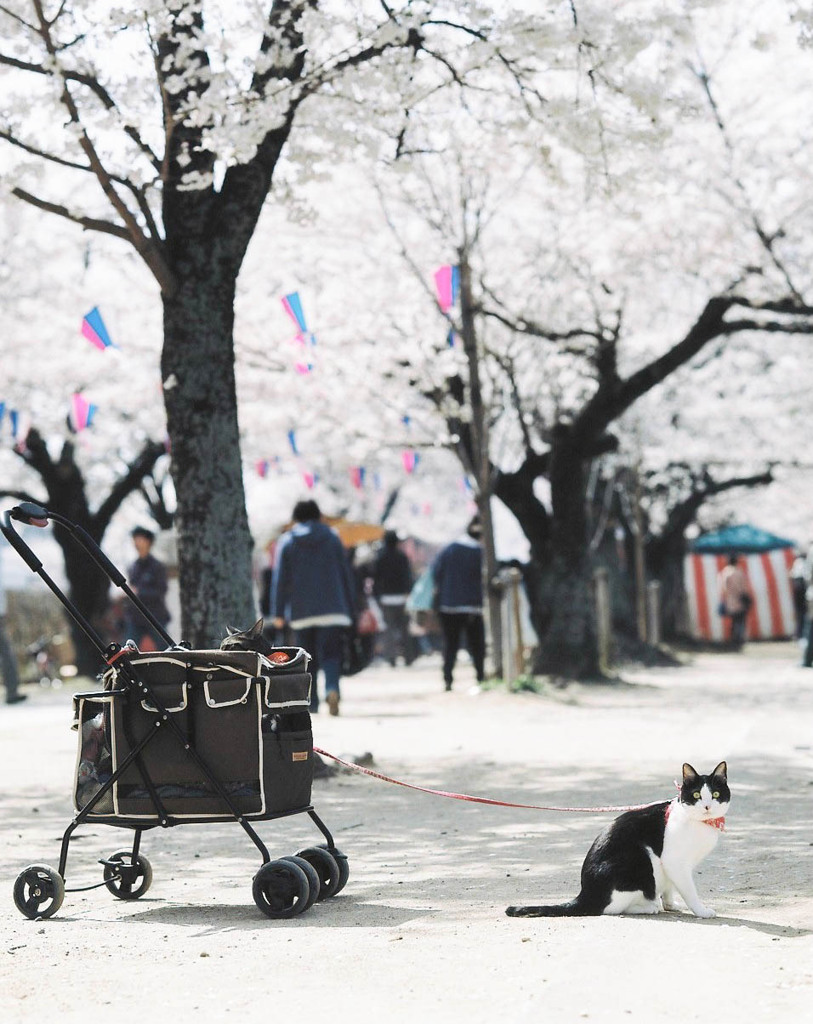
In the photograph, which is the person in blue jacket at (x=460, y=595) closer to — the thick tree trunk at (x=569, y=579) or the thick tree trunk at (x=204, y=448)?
the thick tree trunk at (x=569, y=579)

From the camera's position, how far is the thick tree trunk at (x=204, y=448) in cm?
914

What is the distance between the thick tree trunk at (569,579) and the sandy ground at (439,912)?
6137 millimetres

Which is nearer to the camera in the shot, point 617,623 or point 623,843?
point 623,843

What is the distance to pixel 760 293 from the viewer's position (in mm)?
16812

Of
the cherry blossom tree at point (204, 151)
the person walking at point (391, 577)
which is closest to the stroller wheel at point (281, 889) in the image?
the cherry blossom tree at point (204, 151)

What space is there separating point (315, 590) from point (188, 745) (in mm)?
6944

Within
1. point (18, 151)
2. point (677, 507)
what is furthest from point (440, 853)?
point (677, 507)

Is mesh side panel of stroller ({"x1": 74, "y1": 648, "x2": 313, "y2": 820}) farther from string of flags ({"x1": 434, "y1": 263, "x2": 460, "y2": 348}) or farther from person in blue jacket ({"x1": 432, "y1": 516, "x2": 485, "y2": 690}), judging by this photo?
person in blue jacket ({"x1": 432, "y1": 516, "x2": 485, "y2": 690})

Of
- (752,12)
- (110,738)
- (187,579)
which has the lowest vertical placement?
(110,738)

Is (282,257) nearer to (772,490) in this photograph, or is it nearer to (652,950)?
(652,950)

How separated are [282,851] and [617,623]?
757 inches

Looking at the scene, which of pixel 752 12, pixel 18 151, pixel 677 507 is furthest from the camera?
pixel 677 507

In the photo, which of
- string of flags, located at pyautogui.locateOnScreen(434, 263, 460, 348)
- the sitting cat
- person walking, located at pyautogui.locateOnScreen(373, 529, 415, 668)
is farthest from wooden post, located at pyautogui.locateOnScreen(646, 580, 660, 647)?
the sitting cat

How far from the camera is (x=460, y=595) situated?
16.1 metres
